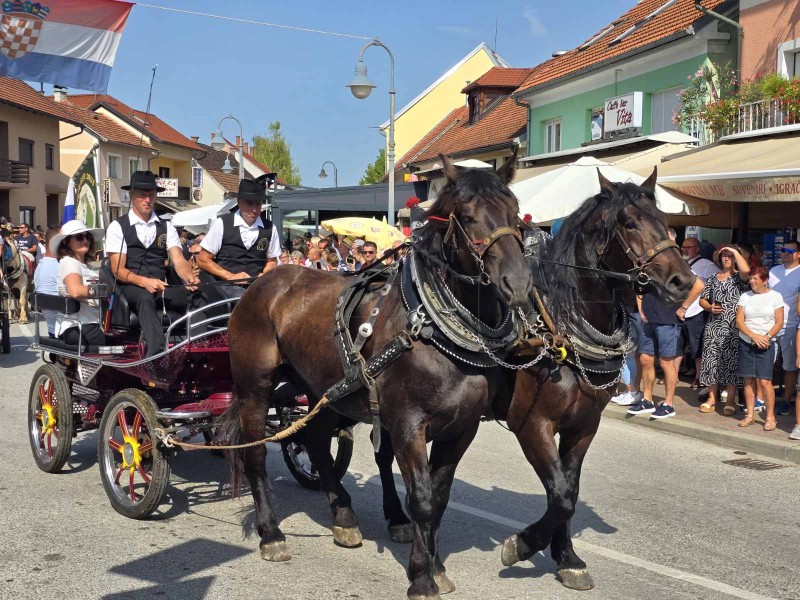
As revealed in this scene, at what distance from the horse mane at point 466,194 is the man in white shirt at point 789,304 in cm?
650

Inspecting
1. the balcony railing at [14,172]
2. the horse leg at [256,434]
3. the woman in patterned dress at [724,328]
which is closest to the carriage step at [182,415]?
the horse leg at [256,434]

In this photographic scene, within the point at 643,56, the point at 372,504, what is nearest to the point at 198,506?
the point at 372,504

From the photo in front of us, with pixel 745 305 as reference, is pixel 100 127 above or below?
above

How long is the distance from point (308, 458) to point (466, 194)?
315 centimetres

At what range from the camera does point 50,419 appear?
23.3 ft

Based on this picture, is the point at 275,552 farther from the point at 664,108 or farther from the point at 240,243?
the point at 664,108

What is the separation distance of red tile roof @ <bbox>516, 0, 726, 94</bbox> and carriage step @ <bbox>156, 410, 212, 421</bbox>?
47.2ft

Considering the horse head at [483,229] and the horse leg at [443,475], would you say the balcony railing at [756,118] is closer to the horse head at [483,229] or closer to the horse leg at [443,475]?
the horse head at [483,229]

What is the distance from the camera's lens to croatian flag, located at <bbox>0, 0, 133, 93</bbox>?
32.7ft

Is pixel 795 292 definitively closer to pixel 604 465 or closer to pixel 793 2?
pixel 604 465

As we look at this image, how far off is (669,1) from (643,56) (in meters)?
1.82

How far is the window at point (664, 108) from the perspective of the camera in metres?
18.5

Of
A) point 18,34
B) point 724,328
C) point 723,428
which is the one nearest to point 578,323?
point 723,428

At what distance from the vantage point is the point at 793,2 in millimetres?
14977
